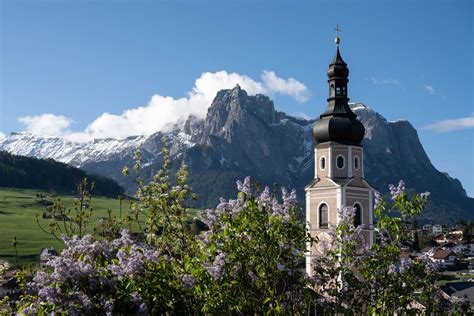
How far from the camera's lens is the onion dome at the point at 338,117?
48625 millimetres

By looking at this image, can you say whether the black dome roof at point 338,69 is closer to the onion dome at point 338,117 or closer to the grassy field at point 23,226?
the onion dome at point 338,117

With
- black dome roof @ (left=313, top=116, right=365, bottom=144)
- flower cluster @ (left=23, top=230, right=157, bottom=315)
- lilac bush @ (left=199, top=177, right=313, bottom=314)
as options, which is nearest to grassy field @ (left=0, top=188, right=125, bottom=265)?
black dome roof @ (left=313, top=116, right=365, bottom=144)

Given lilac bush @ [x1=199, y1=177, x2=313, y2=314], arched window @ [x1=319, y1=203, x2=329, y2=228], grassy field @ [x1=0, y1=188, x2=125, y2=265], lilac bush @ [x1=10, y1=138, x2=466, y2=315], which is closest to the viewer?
lilac bush @ [x1=10, y1=138, x2=466, y2=315]

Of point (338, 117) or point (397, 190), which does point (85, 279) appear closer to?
point (397, 190)

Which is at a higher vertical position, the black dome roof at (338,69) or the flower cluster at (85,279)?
the black dome roof at (338,69)

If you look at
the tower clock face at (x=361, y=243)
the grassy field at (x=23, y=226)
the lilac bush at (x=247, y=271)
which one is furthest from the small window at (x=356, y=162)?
the tower clock face at (x=361, y=243)

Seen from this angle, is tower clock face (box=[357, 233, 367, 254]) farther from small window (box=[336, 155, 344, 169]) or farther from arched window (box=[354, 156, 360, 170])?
arched window (box=[354, 156, 360, 170])

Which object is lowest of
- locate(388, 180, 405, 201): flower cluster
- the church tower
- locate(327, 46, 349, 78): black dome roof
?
locate(388, 180, 405, 201): flower cluster

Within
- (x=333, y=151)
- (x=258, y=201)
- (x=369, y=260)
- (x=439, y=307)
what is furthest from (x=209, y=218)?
(x=333, y=151)

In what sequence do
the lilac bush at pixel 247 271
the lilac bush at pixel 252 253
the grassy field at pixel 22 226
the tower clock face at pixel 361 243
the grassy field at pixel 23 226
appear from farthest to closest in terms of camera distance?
the grassy field at pixel 22 226 → the grassy field at pixel 23 226 → the tower clock face at pixel 361 243 → the lilac bush at pixel 252 253 → the lilac bush at pixel 247 271

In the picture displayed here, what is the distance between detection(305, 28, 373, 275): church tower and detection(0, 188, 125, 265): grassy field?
3746 centimetres

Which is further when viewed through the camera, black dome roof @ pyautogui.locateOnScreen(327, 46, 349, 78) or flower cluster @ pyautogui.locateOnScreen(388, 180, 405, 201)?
black dome roof @ pyautogui.locateOnScreen(327, 46, 349, 78)

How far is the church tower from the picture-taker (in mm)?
48156

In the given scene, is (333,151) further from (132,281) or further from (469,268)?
(469,268)
